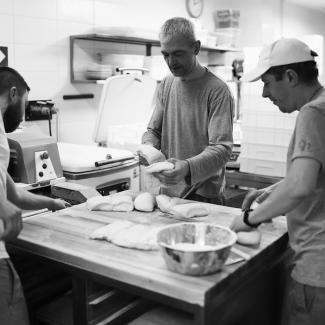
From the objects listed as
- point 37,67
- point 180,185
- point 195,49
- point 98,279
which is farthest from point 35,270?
point 37,67

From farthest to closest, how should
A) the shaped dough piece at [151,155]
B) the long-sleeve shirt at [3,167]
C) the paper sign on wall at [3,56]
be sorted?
the paper sign on wall at [3,56] < the shaped dough piece at [151,155] < the long-sleeve shirt at [3,167]

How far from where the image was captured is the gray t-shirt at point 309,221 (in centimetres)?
142

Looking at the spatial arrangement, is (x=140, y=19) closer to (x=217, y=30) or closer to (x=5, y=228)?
(x=217, y=30)

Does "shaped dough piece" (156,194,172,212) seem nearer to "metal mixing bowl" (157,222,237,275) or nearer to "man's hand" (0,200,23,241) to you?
"metal mixing bowl" (157,222,237,275)

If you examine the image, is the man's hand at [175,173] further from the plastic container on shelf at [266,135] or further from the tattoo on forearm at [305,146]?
the plastic container on shelf at [266,135]

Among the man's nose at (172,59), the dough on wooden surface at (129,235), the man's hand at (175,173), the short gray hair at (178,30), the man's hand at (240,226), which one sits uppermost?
the short gray hair at (178,30)

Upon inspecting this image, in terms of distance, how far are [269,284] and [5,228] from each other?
957 mm

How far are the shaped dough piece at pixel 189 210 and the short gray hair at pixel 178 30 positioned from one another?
2.70 ft

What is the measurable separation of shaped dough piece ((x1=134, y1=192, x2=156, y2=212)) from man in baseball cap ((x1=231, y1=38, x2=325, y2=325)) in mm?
468

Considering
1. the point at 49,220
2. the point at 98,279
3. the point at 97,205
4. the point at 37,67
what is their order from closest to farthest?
the point at 98,279 < the point at 49,220 < the point at 97,205 < the point at 37,67

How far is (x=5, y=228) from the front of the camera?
58.8 inches

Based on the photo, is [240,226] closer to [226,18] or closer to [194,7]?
[194,7]

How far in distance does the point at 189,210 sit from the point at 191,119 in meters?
0.61

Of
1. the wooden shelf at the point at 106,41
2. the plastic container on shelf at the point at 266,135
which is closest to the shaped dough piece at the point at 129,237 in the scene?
the plastic container on shelf at the point at 266,135
